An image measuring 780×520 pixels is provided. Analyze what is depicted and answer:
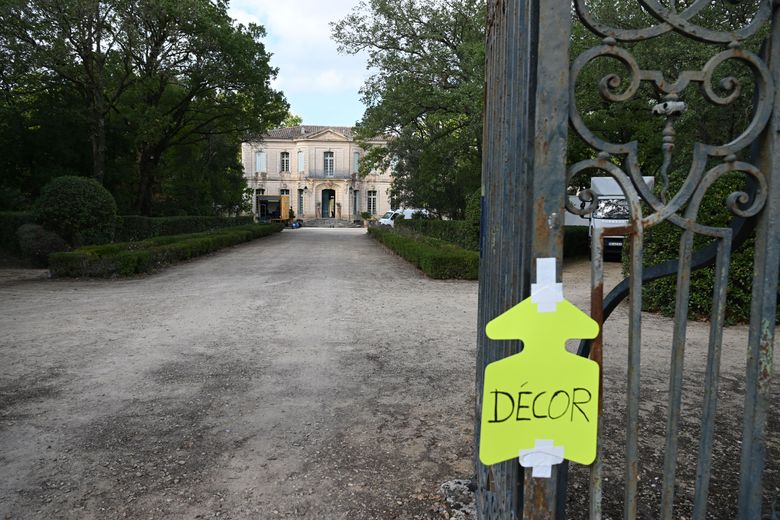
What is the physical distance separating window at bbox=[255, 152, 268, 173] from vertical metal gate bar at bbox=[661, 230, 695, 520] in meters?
54.5

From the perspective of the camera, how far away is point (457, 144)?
57.8 feet

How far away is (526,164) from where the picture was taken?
1267 millimetres

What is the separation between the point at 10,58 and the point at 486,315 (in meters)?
17.4

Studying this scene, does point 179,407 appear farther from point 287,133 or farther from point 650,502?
point 287,133

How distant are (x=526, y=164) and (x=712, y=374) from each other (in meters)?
0.67

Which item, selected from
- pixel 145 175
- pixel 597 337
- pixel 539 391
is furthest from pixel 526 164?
pixel 145 175

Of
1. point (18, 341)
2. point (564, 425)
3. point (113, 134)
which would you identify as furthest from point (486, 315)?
point (113, 134)

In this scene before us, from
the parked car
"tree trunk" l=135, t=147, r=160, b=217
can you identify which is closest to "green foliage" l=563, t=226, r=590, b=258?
the parked car

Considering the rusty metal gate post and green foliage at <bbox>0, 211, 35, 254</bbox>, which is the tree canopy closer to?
green foliage at <bbox>0, 211, 35, 254</bbox>

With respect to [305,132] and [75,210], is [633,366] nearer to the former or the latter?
[75,210]

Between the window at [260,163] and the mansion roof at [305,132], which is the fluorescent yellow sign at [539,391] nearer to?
the mansion roof at [305,132]

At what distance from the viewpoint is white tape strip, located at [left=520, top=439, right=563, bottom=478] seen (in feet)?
4.03

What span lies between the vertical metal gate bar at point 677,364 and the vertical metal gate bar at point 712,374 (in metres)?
0.06

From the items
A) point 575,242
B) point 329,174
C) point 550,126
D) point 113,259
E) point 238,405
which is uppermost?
point 329,174
